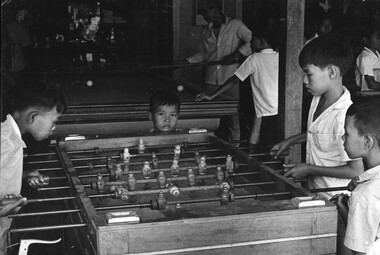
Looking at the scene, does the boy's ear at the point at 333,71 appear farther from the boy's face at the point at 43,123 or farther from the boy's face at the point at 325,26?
the boy's face at the point at 325,26

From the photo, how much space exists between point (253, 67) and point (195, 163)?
208 centimetres

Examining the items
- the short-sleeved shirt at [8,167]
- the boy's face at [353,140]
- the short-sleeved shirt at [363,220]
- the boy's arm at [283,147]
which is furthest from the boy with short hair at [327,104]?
the short-sleeved shirt at [8,167]

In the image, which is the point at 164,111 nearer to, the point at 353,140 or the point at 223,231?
the point at 353,140

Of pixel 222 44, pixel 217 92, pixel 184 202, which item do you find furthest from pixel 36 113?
pixel 222 44

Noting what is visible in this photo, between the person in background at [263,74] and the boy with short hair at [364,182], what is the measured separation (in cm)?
278

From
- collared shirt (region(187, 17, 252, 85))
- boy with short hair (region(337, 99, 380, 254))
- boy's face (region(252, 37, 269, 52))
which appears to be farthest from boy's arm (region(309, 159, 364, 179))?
collared shirt (region(187, 17, 252, 85))

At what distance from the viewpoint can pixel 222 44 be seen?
6.12 meters

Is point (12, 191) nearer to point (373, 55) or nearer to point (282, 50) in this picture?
point (282, 50)

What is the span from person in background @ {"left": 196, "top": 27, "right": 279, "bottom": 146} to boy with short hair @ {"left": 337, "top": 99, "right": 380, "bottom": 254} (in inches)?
109

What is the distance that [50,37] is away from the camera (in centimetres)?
584

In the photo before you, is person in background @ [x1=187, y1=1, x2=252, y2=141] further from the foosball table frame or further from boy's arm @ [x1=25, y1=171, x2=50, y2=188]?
the foosball table frame

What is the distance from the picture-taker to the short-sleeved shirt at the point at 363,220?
8.05 ft

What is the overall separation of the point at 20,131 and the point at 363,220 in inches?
62.6

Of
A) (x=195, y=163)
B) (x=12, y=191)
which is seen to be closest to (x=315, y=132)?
(x=195, y=163)
